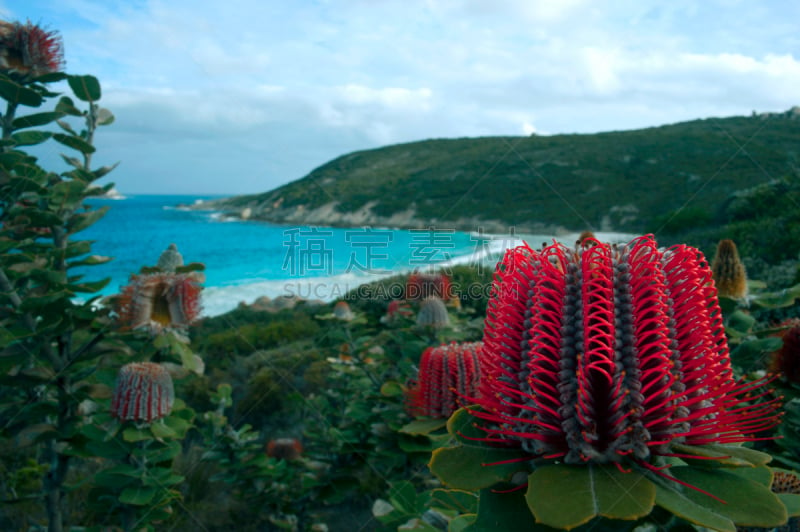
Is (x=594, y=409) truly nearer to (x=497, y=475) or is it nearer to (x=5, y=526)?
(x=497, y=475)

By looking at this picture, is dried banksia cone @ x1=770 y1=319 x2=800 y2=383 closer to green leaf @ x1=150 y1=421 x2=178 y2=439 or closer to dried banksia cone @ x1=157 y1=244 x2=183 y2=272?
green leaf @ x1=150 y1=421 x2=178 y2=439

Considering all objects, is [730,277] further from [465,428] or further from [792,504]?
[465,428]

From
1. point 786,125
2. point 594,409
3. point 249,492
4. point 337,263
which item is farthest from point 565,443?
point 786,125

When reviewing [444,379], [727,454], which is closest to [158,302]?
[444,379]

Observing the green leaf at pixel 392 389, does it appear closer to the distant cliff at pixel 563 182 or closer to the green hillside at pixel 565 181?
the green hillside at pixel 565 181

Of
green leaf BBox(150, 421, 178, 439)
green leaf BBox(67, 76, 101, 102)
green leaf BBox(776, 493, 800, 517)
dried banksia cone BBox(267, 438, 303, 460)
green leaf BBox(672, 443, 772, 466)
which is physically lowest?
dried banksia cone BBox(267, 438, 303, 460)

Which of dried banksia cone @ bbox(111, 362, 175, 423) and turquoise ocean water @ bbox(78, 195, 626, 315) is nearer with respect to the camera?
dried banksia cone @ bbox(111, 362, 175, 423)

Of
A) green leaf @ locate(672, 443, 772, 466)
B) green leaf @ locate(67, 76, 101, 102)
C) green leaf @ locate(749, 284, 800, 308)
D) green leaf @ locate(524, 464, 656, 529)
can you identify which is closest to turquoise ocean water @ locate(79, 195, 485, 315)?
green leaf @ locate(749, 284, 800, 308)
